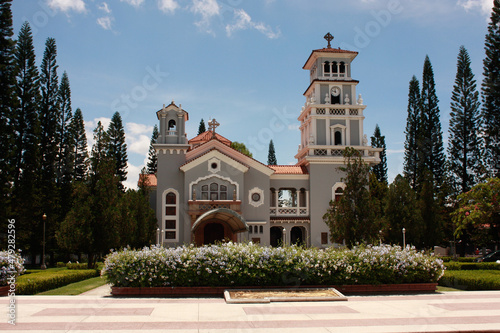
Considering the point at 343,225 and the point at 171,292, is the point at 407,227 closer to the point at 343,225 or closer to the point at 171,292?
the point at 343,225

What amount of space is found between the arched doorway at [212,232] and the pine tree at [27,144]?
40.4 feet

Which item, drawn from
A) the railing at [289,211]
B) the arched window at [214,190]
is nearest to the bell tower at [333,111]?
the railing at [289,211]

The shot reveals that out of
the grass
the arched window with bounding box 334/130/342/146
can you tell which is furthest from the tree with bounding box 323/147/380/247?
the arched window with bounding box 334/130/342/146

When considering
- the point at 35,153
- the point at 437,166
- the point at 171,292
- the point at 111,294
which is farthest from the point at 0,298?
the point at 437,166

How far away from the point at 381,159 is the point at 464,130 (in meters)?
13.5

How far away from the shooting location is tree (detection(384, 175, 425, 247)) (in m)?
28.7

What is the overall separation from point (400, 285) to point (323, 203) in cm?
1902

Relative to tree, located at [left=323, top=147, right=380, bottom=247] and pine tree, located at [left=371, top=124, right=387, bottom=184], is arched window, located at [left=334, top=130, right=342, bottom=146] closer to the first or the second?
tree, located at [left=323, top=147, right=380, bottom=247]

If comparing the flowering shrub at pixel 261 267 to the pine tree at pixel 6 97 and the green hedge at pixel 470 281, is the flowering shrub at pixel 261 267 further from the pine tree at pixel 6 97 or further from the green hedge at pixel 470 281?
the pine tree at pixel 6 97

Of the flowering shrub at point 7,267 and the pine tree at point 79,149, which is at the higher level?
the pine tree at point 79,149

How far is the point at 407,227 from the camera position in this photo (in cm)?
2856

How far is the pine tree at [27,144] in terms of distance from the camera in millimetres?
32375

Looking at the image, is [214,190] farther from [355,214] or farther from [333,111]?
[355,214]

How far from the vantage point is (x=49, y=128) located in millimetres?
38125
